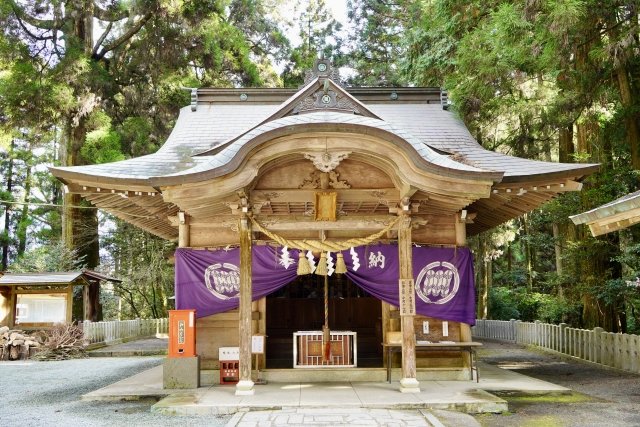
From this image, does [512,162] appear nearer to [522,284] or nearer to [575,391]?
[575,391]

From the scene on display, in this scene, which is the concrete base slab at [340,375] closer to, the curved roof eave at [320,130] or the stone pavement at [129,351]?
the curved roof eave at [320,130]

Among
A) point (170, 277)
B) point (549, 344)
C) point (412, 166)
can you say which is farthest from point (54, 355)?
point (549, 344)

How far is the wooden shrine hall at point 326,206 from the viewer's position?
24.6ft

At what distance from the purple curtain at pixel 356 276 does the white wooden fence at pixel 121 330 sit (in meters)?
9.51

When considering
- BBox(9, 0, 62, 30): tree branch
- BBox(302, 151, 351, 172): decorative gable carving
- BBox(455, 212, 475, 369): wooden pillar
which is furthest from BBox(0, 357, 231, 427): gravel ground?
BBox(9, 0, 62, 30): tree branch

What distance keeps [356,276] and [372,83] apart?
21274mm

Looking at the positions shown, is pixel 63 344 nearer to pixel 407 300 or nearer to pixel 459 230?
pixel 407 300

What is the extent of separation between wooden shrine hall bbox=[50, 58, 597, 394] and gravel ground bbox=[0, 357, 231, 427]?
1409 millimetres

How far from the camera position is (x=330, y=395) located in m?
7.84

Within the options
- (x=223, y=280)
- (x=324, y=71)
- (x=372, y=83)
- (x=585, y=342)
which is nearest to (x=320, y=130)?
(x=324, y=71)

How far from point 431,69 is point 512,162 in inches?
285

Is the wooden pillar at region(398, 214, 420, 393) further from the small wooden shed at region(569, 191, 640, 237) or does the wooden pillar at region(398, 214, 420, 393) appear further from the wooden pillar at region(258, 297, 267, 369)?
the small wooden shed at region(569, 191, 640, 237)

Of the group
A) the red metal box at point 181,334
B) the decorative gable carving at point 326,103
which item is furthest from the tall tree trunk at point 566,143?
the red metal box at point 181,334

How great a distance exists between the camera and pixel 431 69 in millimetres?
16156
